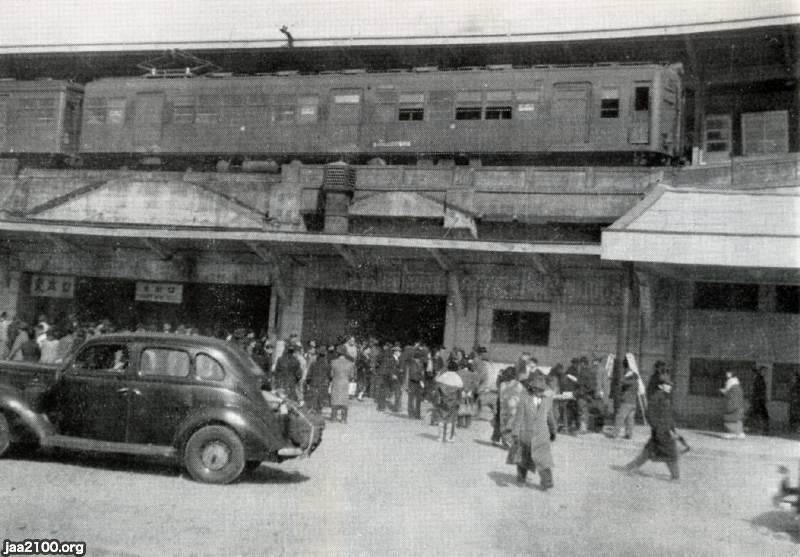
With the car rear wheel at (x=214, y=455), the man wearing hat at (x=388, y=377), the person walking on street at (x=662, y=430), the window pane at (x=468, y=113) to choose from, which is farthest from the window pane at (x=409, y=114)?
the car rear wheel at (x=214, y=455)

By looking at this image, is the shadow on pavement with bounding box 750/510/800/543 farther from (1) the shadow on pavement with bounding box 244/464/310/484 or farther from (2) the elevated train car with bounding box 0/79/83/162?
(2) the elevated train car with bounding box 0/79/83/162

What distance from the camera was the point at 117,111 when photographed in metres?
22.9

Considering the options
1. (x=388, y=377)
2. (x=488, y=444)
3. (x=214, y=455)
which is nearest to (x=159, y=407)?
(x=214, y=455)

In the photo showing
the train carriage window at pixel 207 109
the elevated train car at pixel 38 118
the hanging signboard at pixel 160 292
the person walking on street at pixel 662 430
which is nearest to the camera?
the person walking on street at pixel 662 430

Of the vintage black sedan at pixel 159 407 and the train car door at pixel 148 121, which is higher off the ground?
the train car door at pixel 148 121

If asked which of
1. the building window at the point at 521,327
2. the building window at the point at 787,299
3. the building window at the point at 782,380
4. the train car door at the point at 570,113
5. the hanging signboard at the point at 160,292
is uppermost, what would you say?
the train car door at the point at 570,113

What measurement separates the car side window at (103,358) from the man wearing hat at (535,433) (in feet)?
15.3

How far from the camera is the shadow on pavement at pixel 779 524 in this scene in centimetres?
709

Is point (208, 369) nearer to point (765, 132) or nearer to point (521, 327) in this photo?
point (521, 327)

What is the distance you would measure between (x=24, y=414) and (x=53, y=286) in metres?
15.0

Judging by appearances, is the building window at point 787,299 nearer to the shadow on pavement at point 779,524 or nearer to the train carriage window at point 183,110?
the shadow on pavement at point 779,524

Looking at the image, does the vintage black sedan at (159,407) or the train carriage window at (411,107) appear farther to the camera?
the train carriage window at (411,107)

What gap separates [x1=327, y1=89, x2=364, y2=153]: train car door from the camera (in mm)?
20859

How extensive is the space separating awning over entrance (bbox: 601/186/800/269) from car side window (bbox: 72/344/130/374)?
8736mm
